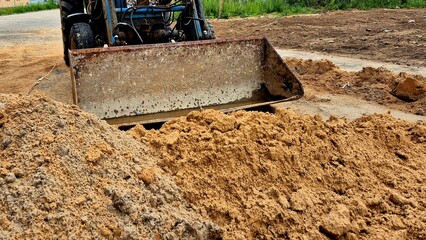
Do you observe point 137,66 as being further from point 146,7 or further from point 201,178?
point 201,178

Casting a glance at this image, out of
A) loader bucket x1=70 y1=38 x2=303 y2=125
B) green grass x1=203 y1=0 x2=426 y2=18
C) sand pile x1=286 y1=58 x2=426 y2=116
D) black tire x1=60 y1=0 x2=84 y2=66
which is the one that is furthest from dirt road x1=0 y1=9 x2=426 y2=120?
green grass x1=203 y1=0 x2=426 y2=18

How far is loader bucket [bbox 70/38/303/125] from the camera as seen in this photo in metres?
4.92

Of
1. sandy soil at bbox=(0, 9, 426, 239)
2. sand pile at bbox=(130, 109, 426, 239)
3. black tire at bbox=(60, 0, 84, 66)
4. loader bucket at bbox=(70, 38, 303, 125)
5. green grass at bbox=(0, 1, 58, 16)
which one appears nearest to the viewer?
sandy soil at bbox=(0, 9, 426, 239)

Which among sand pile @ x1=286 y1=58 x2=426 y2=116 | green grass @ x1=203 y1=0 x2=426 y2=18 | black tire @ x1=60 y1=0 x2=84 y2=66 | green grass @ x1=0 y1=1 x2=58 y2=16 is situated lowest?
sand pile @ x1=286 y1=58 x2=426 y2=116

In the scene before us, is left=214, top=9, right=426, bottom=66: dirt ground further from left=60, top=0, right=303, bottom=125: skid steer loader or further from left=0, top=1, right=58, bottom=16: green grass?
left=0, top=1, right=58, bottom=16: green grass

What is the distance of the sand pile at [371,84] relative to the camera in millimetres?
6250

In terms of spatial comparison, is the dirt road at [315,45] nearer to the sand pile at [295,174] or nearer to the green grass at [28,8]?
the sand pile at [295,174]

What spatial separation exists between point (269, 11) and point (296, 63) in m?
14.6

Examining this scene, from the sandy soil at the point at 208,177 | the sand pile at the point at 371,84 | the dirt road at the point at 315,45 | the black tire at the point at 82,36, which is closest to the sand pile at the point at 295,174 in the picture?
the sandy soil at the point at 208,177

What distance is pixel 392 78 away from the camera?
7.00 metres

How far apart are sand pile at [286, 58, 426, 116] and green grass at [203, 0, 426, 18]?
13607 mm

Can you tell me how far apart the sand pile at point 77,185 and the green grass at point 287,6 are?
1876cm

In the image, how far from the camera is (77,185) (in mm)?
2914

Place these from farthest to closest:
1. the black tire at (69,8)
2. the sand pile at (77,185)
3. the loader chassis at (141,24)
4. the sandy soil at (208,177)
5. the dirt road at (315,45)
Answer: the black tire at (69,8), the dirt road at (315,45), the loader chassis at (141,24), the sandy soil at (208,177), the sand pile at (77,185)
